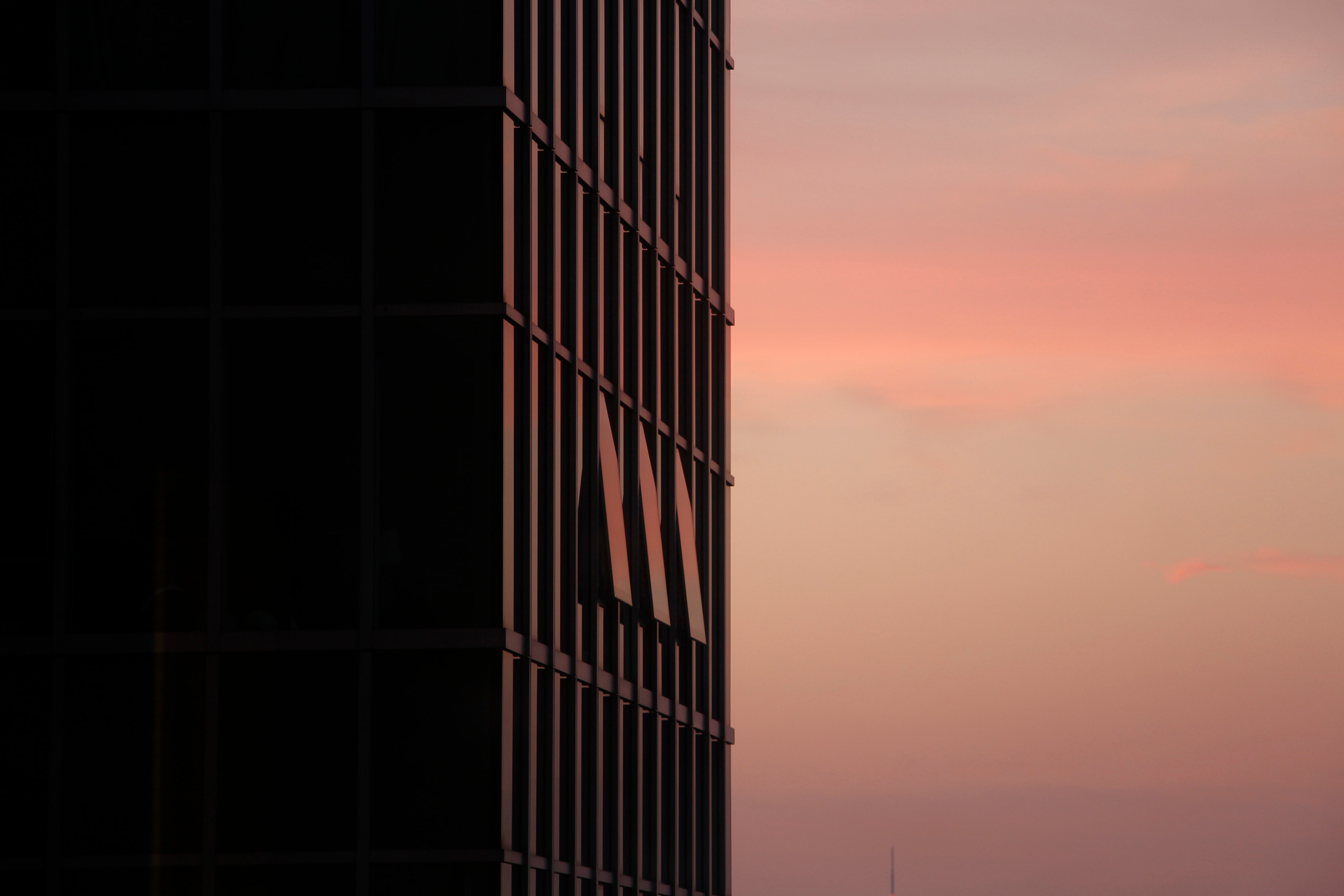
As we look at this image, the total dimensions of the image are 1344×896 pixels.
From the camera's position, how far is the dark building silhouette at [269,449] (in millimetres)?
24812

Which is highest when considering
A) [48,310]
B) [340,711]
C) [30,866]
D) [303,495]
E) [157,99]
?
[157,99]

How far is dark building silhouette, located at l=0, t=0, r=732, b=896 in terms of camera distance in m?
24.8

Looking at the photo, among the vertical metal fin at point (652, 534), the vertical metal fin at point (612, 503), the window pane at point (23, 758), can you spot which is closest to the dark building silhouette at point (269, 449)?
the window pane at point (23, 758)

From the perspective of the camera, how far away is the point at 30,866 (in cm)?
2466

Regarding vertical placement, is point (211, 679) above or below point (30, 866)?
above

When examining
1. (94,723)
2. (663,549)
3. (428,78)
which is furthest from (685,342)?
(94,723)

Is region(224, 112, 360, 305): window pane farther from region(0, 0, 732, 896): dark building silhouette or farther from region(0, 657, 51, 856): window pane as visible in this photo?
region(0, 657, 51, 856): window pane

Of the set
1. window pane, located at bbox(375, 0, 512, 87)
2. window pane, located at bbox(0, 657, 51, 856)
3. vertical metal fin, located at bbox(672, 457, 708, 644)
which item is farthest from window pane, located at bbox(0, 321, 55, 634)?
vertical metal fin, located at bbox(672, 457, 708, 644)

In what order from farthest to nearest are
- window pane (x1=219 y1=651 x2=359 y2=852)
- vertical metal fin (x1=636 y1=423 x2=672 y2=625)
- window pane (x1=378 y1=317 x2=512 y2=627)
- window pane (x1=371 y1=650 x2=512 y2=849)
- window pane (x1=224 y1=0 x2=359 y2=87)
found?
vertical metal fin (x1=636 y1=423 x2=672 y2=625)
window pane (x1=224 y1=0 x2=359 y2=87)
window pane (x1=378 y1=317 x2=512 y2=627)
window pane (x1=371 y1=650 x2=512 y2=849)
window pane (x1=219 y1=651 x2=359 y2=852)

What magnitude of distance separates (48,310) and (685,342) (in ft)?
46.0

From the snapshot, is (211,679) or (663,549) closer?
(211,679)

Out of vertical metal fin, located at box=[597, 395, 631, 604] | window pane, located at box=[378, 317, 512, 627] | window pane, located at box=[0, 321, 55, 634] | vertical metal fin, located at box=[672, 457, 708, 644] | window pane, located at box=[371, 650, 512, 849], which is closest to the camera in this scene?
window pane, located at box=[371, 650, 512, 849]

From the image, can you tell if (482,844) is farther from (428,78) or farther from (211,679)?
(428,78)

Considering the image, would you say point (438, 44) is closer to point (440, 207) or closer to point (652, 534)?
point (440, 207)
